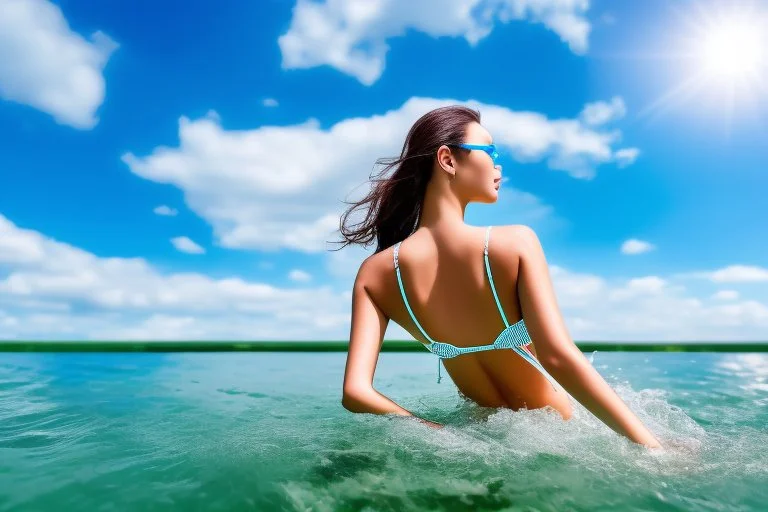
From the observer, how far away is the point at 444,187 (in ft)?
7.17

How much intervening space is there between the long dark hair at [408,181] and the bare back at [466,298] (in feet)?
0.81

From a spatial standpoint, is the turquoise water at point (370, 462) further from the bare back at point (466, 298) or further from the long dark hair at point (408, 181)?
the long dark hair at point (408, 181)

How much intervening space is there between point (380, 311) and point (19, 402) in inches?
119

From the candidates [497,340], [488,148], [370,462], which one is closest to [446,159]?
[488,148]

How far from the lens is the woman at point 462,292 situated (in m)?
1.91

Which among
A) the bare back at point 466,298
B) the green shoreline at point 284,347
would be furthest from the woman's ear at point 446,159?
the green shoreline at point 284,347

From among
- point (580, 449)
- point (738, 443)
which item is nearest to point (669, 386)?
point (738, 443)

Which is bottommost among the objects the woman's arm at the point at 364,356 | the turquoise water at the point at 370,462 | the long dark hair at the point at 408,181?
the turquoise water at the point at 370,462

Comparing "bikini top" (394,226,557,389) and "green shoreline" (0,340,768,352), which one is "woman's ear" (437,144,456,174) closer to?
"bikini top" (394,226,557,389)

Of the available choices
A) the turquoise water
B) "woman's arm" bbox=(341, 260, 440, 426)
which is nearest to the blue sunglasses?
"woman's arm" bbox=(341, 260, 440, 426)

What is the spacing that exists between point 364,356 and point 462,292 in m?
0.46

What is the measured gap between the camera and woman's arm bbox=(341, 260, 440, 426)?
6.52 feet

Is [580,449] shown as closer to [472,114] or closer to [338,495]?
[338,495]

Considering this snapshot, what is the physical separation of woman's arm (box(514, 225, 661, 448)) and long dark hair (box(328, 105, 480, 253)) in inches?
19.1
